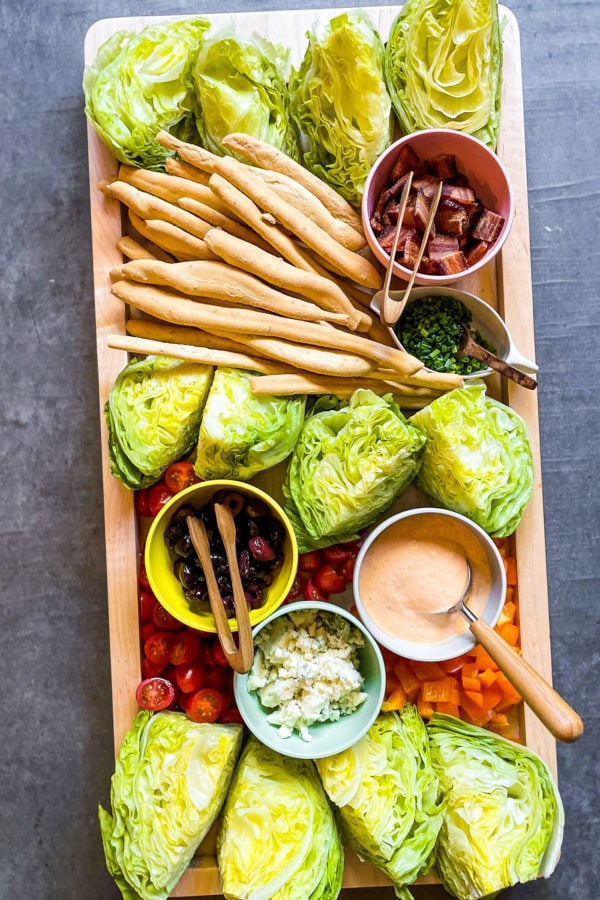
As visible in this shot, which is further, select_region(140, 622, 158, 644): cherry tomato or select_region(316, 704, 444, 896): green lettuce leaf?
select_region(140, 622, 158, 644): cherry tomato

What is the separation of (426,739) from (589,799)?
69 centimetres

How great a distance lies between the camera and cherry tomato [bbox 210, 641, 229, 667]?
2129mm

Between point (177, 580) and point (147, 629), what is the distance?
0.67 feet

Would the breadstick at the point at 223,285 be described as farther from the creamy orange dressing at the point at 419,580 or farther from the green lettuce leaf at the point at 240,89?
the creamy orange dressing at the point at 419,580

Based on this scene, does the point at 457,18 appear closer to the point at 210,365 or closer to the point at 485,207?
the point at 485,207

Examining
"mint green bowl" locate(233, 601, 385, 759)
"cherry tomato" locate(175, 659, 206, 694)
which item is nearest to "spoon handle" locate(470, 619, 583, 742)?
"mint green bowl" locate(233, 601, 385, 759)

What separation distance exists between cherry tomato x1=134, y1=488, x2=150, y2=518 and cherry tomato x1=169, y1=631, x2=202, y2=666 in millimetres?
339

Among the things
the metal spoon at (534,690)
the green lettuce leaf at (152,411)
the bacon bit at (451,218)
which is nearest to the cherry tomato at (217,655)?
the green lettuce leaf at (152,411)

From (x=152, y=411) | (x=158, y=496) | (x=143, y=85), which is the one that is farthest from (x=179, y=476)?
(x=143, y=85)

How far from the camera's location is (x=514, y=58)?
7.11ft

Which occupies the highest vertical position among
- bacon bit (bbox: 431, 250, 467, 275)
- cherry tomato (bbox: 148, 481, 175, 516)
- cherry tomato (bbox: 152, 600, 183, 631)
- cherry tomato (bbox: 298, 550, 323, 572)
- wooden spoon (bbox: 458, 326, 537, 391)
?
bacon bit (bbox: 431, 250, 467, 275)

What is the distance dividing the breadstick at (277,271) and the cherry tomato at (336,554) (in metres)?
0.62

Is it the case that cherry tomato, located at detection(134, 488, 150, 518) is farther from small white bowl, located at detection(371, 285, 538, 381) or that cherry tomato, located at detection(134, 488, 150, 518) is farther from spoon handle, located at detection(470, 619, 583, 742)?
spoon handle, located at detection(470, 619, 583, 742)

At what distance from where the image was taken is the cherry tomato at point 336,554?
2.17 meters
